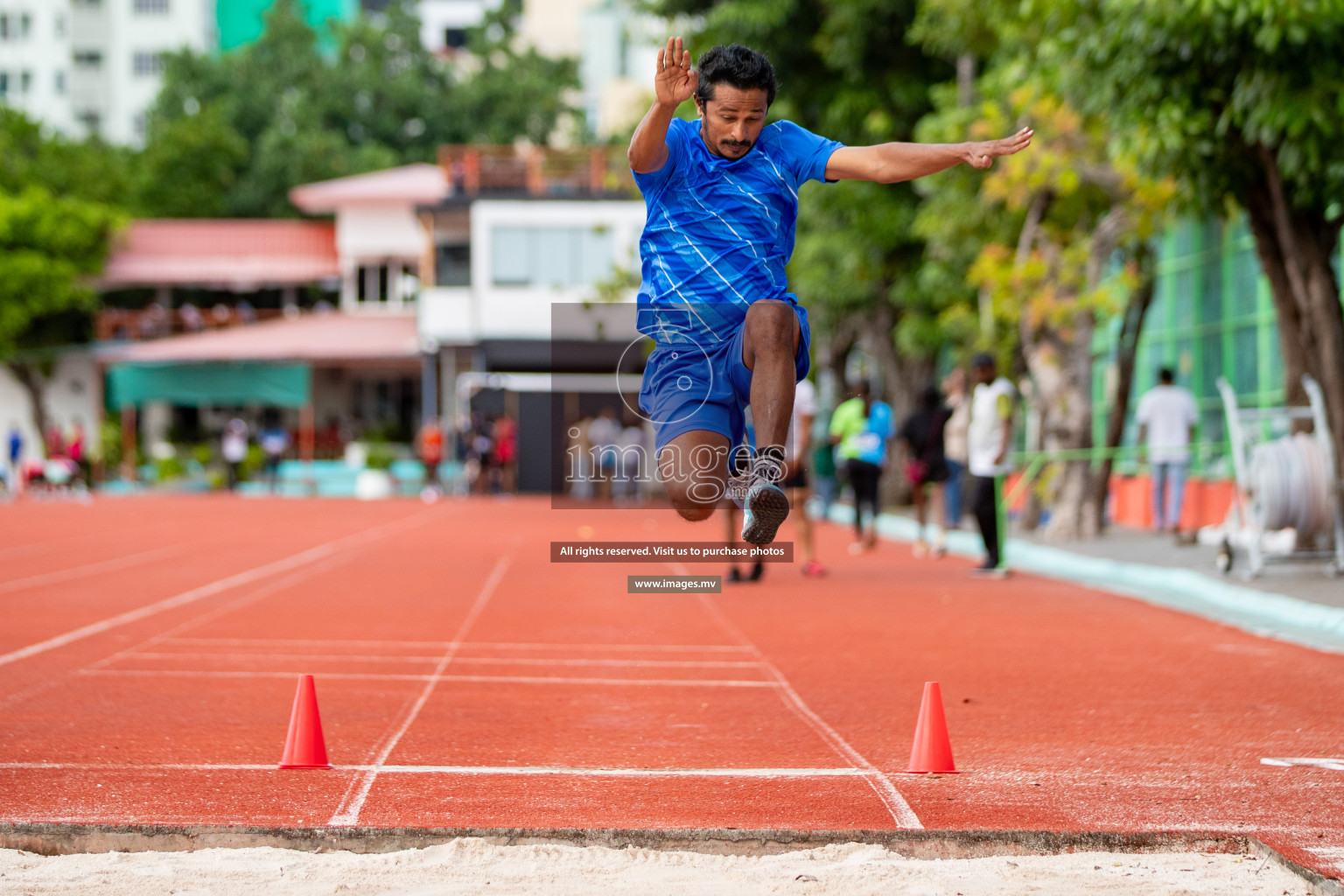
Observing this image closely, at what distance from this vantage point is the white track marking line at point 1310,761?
18.3ft

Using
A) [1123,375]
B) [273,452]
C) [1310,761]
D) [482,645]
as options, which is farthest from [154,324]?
[1310,761]

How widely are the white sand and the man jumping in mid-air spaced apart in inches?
50.2

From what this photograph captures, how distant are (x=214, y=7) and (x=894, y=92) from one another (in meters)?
52.4

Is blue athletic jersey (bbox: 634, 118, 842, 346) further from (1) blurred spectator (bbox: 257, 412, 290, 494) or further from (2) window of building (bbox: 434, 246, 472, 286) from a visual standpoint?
(2) window of building (bbox: 434, 246, 472, 286)

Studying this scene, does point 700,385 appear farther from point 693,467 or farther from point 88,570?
point 88,570

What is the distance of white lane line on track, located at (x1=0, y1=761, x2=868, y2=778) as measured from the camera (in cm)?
536

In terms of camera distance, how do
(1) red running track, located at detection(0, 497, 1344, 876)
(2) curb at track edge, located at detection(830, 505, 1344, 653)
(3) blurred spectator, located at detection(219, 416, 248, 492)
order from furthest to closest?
(3) blurred spectator, located at detection(219, 416, 248, 492)
(2) curb at track edge, located at detection(830, 505, 1344, 653)
(1) red running track, located at detection(0, 497, 1344, 876)

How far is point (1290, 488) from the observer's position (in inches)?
443

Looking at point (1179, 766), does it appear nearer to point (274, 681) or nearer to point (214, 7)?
point (274, 681)

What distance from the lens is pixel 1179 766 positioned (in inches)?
219

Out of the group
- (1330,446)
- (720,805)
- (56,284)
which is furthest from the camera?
(56,284)

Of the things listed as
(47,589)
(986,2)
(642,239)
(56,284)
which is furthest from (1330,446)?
(56,284)

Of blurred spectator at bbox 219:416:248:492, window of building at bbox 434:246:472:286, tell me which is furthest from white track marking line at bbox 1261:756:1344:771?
window of building at bbox 434:246:472:286

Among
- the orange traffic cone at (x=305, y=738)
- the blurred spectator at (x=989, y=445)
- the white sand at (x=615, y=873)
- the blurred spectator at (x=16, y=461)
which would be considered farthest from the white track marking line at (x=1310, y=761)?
the blurred spectator at (x=16, y=461)
